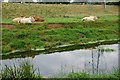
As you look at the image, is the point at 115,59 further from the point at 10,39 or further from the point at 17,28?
the point at 17,28

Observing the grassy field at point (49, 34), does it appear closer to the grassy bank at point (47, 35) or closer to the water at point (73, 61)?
the grassy bank at point (47, 35)

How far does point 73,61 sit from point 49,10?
21.7 metres

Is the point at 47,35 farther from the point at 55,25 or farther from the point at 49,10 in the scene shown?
the point at 49,10

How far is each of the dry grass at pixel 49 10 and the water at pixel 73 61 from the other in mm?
13859

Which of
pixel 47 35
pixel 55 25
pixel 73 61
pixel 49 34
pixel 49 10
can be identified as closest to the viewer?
pixel 73 61

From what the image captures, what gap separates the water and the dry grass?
13859 millimetres

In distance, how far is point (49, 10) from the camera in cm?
3662

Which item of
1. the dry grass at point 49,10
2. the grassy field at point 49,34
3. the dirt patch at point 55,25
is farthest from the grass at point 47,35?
the dry grass at point 49,10

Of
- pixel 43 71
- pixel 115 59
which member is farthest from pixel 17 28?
pixel 43 71

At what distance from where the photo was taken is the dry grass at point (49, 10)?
33625 millimetres

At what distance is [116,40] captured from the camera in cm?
2352

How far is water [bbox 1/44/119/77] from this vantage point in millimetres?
13117

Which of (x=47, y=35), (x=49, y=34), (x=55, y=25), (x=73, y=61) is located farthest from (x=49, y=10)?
(x=73, y=61)

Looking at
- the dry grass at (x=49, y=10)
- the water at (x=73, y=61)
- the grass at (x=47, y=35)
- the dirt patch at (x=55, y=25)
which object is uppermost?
the dry grass at (x=49, y=10)
